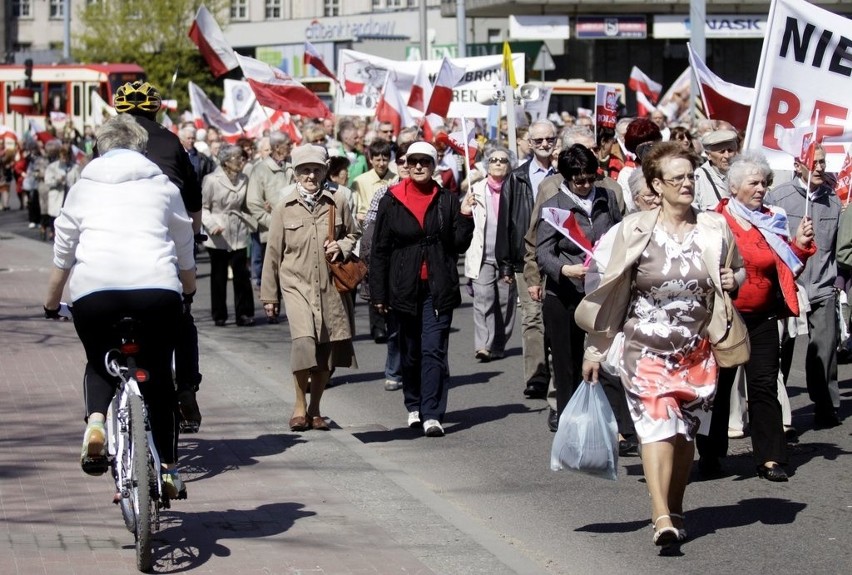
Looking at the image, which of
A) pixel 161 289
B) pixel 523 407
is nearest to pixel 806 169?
pixel 523 407

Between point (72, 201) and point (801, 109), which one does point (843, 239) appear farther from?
point (72, 201)

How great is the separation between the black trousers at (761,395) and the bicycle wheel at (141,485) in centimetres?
352

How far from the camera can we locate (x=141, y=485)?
237 inches

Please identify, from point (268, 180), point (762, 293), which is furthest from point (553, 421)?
point (268, 180)

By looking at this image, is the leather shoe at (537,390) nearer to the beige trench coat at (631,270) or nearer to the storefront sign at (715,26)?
the beige trench coat at (631,270)

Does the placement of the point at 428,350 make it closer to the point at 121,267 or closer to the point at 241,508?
the point at 241,508

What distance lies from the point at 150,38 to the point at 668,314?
207ft

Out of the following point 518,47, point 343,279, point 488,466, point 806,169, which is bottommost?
point 488,466

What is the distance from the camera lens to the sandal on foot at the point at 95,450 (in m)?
6.22

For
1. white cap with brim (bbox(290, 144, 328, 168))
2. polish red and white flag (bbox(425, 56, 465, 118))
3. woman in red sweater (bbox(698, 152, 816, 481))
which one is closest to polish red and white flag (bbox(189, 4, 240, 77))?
polish red and white flag (bbox(425, 56, 465, 118))

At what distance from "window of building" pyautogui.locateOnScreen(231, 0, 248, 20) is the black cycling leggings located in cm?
8175

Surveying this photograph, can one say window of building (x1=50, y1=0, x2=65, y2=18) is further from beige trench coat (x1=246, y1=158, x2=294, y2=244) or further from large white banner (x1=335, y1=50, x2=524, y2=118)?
beige trench coat (x1=246, y1=158, x2=294, y2=244)

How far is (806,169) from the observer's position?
9.62 metres

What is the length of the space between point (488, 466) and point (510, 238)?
9.19 feet
